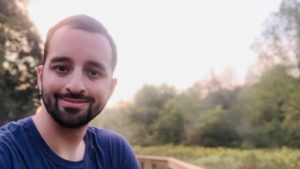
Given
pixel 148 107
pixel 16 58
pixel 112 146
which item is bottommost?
pixel 148 107

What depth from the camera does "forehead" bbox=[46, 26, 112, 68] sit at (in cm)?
123

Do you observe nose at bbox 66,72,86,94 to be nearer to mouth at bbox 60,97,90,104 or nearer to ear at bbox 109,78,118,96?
mouth at bbox 60,97,90,104

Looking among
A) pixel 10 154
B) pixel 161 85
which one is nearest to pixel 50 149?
pixel 10 154

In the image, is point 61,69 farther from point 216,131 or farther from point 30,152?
point 216,131

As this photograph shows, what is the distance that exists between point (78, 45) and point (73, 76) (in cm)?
7

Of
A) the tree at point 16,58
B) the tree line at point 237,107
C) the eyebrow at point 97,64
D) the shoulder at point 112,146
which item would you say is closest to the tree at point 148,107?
the tree line at point 237,107

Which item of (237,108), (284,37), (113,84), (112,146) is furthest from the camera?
(237,108)

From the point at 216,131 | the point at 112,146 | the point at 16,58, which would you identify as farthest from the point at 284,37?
the point at 112,146

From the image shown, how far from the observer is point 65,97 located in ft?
4.00

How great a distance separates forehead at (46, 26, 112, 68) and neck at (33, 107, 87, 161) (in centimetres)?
15

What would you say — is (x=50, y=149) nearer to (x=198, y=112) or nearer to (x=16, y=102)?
(x=16, y=102)

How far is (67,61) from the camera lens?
1.22 metres

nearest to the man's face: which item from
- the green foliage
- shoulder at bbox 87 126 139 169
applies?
shoulder at bbox 87 126 139 169

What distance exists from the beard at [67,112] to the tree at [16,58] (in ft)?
57.8
